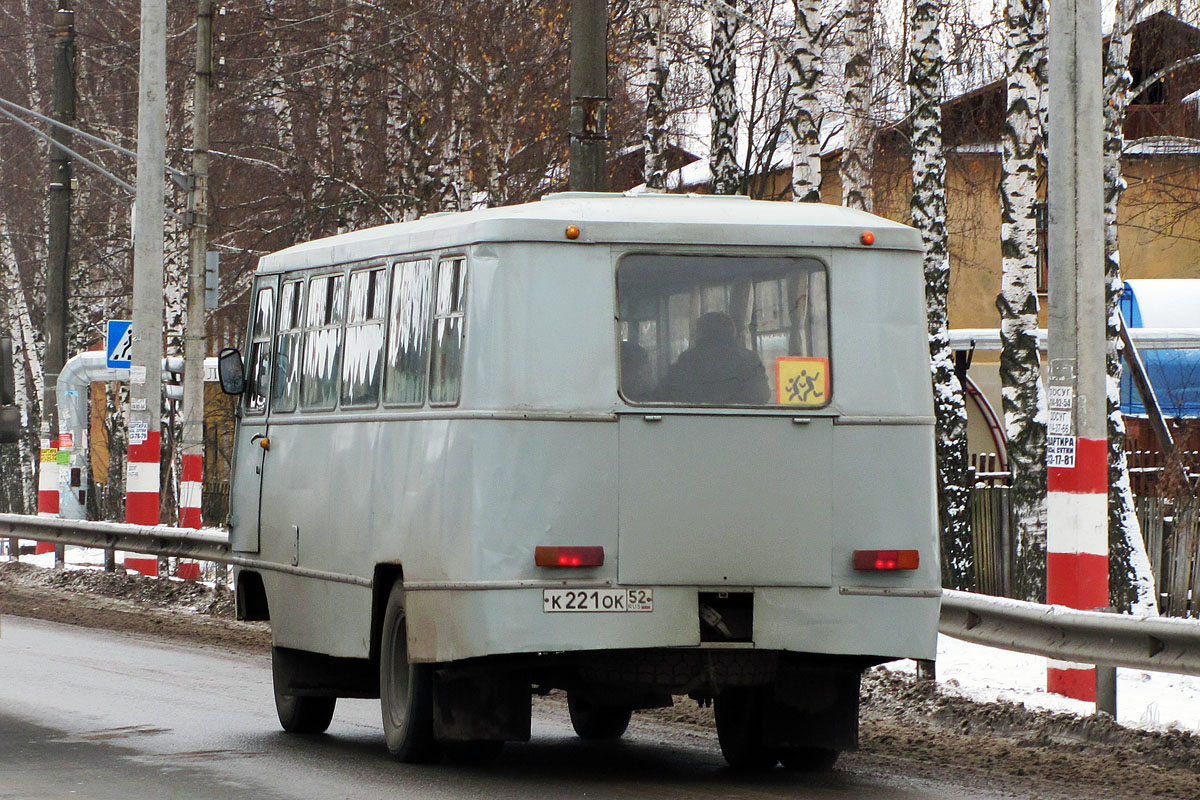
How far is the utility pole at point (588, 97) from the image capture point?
1552 cm

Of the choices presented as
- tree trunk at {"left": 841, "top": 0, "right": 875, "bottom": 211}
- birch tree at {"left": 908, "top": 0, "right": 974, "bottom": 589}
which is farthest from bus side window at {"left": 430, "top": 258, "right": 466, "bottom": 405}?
tree trunk at {"left": 841, "top": 0, "right": 875, "bottom": 211}

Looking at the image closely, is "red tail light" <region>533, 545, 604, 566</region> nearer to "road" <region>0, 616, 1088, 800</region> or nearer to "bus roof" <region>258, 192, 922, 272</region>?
"road" <region>0, 616, 1088, 800</region>

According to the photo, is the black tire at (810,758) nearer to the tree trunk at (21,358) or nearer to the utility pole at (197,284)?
the utility pole at (197,284)

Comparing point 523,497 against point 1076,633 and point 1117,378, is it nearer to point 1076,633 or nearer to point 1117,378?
point 1076,633

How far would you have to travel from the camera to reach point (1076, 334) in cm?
1248

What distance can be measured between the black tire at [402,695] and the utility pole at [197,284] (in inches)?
572

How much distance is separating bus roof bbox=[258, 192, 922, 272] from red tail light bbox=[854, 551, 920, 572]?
1358 millimetres

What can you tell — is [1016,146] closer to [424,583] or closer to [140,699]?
[140,699]

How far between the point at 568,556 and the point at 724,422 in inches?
34.9

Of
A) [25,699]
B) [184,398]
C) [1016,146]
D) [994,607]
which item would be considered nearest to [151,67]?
[184,398]

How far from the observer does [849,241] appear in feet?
31.8

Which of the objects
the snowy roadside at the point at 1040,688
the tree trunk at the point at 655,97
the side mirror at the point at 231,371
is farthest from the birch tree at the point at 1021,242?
the side mirror at the point at 231,371

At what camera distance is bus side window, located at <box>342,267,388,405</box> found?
10.7 meters

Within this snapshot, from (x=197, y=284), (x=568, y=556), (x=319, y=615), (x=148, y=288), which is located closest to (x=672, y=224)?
(x=568, y=556)
